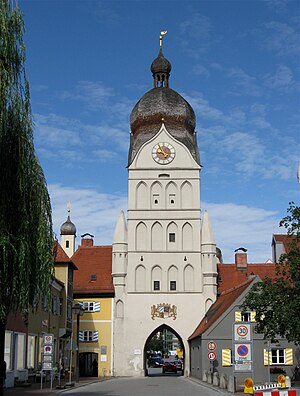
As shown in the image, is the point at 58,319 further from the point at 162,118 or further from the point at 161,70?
the point at 161,70

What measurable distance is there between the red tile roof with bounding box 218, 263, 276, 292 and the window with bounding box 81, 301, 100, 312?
1016 cm

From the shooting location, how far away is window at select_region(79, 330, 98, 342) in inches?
1885

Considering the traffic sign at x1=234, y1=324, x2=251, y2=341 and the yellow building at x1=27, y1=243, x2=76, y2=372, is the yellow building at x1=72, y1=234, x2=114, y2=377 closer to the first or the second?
the yellow building at x1=27, y1=243, x2=76, y2=372

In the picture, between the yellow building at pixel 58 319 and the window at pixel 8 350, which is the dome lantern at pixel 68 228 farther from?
the window at pixel 8 350

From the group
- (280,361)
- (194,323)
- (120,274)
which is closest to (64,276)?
(120,274)

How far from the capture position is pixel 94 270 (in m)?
51.6

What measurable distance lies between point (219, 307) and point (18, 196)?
30.6 metres

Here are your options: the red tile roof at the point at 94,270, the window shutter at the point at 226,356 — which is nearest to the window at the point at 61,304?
the red tile roof at the point at 94,270

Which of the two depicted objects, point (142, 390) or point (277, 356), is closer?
point (142, 390)

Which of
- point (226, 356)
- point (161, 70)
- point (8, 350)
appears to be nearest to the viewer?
point (8, 350)

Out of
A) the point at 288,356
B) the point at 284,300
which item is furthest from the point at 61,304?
the point at 284,300

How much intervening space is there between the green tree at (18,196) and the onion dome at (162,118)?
36.4 metres

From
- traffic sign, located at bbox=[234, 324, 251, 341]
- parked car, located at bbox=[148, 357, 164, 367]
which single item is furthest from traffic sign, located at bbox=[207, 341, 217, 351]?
parked car, located at bbox=[148, 357, 164, 367]

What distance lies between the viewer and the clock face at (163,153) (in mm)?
50906
